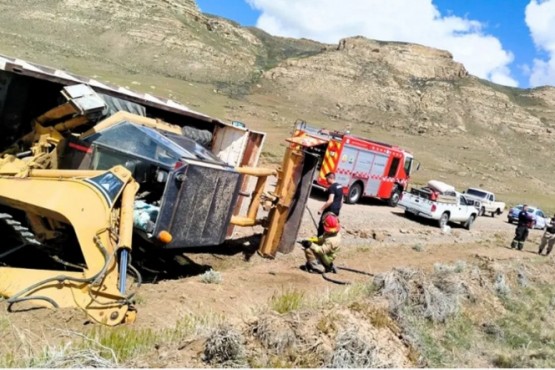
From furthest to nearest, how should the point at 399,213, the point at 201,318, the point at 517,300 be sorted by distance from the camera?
the point at 399,213, the point at 517,300, the point at 201,318

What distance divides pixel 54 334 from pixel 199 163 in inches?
124

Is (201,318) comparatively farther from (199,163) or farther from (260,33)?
(260,33)

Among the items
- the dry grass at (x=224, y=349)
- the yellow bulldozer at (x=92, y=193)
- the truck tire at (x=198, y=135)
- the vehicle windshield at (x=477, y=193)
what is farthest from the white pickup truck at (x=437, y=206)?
the dry grass at (x=224, y=349)

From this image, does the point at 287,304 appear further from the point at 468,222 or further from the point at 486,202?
the point at 486,202

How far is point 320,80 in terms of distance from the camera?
85.4 m

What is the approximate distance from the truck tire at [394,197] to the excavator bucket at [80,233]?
66.2 ft

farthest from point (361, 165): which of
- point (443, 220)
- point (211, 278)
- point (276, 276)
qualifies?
point (211, 278)

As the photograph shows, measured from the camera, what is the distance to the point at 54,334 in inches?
204

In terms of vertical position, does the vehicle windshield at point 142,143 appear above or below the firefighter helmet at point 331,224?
above

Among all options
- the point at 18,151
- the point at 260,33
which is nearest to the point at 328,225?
the point at 18,151

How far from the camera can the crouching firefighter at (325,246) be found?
34.6ft

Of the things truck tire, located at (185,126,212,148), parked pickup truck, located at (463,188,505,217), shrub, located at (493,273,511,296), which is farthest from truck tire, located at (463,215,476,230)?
truck tire, located at (185,126,212,148)

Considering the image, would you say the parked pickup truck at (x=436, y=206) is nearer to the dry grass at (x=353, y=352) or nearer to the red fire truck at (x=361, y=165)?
the red fire truck at (x=361, y=165)

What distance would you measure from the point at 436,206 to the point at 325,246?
13026 millimetres
